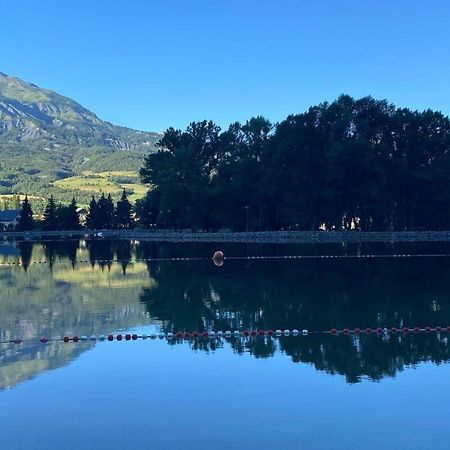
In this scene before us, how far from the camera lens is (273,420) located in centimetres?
1263

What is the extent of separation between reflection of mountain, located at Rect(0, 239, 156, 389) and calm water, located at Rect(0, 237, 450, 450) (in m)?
0.09

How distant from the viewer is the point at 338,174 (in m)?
82.8

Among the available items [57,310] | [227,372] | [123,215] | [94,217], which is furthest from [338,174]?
[94,217]

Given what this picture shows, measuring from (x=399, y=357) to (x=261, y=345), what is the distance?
4121 mm

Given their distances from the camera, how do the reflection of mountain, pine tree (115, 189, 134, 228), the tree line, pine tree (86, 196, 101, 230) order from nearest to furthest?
the reflection of mountain < the tree line < pine tree (86, 196, 101, 230) < pine tree (115, 189, 134, 228)

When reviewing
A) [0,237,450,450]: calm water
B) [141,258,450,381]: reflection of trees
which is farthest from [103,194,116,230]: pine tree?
[0,237,450,450]: calm water

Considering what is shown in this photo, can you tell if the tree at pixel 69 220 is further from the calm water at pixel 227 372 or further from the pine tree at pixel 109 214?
the calm water at pixel 227 372

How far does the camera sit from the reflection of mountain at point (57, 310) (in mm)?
18438

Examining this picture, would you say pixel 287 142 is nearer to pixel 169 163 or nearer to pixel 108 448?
pixel 169 163

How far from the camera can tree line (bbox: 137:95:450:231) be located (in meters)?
84.0

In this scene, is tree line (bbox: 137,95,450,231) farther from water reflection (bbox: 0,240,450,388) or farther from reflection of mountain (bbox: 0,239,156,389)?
reflection of mountain (bbox: 0,239,156,389)

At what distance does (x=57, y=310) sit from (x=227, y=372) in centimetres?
1240

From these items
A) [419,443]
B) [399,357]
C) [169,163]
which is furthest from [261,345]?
[169,163]

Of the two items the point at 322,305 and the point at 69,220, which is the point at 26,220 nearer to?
the point at 69,220
